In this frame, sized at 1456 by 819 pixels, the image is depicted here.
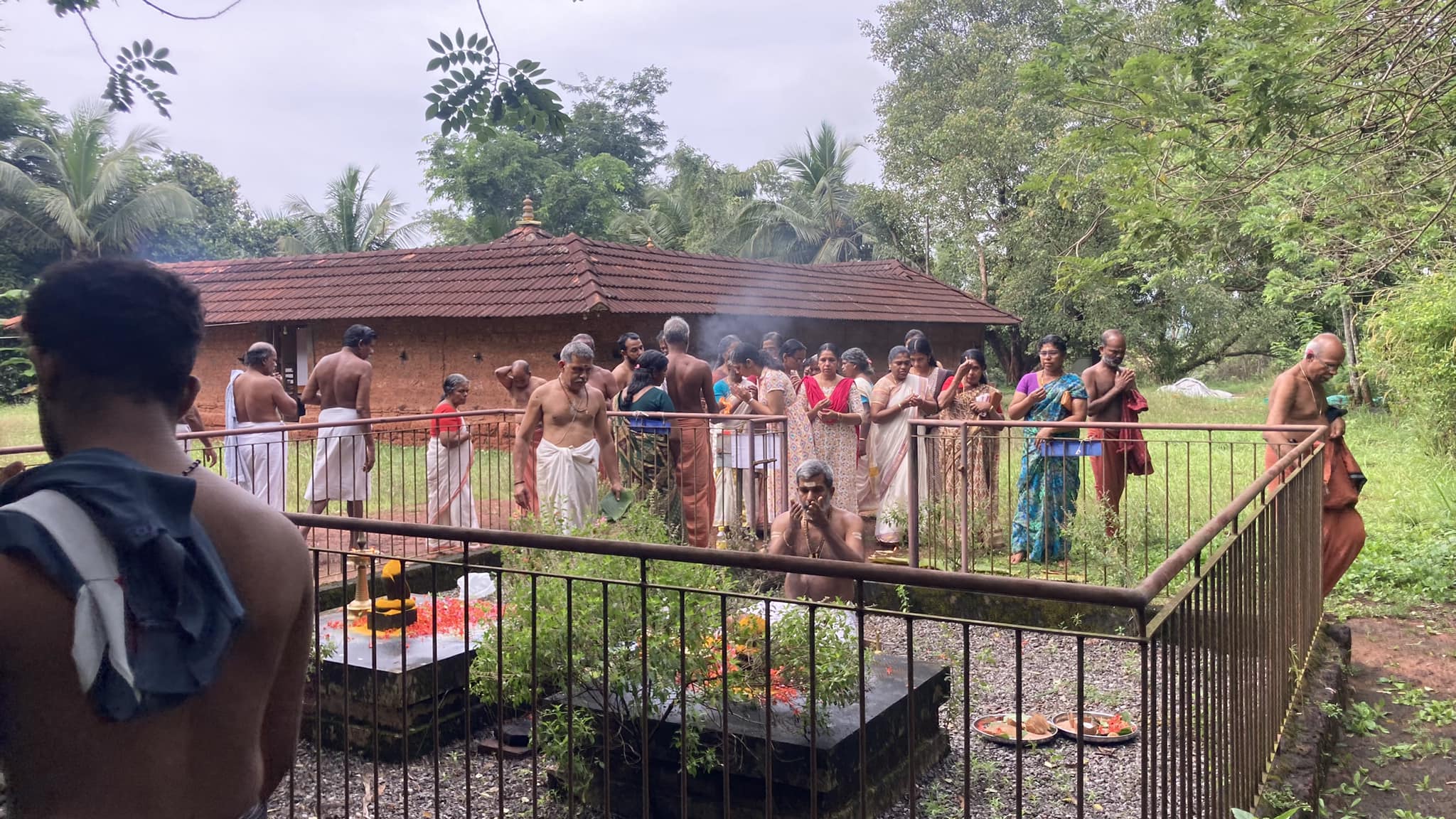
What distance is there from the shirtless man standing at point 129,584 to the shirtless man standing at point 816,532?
427 cm

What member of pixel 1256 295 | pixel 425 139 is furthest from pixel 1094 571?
pixel 425 139

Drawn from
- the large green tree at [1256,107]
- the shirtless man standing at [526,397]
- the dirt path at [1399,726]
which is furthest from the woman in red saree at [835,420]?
the dirt path at [1399,726]

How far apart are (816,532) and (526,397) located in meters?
5.83

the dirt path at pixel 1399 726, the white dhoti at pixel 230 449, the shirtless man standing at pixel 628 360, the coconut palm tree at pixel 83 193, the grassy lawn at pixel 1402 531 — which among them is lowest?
the dirt path at pixel 1399 726

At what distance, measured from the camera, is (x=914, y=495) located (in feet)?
25.4

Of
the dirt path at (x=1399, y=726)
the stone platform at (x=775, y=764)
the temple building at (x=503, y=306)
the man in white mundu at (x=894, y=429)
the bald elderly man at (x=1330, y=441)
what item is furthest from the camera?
the temple building at (x=503, y=306)

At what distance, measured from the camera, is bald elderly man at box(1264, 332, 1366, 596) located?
6805mm

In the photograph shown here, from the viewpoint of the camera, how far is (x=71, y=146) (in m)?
28.5

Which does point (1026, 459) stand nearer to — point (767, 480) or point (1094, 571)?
point (1094, 571)

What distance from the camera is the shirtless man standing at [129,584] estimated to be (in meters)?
1.55

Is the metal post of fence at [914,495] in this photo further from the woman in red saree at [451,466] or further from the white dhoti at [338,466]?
the white dhoti at [338,466]

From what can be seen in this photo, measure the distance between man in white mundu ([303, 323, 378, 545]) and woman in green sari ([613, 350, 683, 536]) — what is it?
2.24m

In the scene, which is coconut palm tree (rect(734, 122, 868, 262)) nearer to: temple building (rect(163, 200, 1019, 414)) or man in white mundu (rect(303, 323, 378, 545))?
temple building (rect(163, 200, 1019, 414))

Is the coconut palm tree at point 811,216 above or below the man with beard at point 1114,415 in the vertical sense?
above
